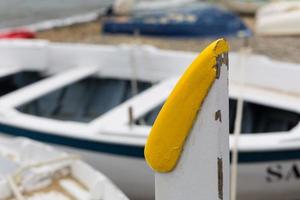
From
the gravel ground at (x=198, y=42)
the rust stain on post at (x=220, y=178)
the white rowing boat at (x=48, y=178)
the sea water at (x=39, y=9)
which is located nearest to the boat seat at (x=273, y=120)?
the white rowing boat at (x=48, y=178)

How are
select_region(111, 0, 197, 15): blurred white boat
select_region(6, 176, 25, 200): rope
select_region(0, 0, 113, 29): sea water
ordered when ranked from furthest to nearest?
select_region(0, 0, 113, 29): sea water
select_region(111, 0, 197, 15): blurred white boat
select_region(6, 176, 25, 200): rope

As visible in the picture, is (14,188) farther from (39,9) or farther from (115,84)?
(39,9)

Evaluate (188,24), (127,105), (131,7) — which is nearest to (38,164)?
(127,105)

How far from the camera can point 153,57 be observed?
5.51 m

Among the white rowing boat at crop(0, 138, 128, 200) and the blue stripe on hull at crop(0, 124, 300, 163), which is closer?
the white rowing boat at crop(0, 138, 128, 200)

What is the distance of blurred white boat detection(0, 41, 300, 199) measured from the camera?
3.96m

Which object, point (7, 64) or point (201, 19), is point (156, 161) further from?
point (201, 19)

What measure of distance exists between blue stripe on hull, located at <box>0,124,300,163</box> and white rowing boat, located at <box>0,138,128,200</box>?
0.51 meters

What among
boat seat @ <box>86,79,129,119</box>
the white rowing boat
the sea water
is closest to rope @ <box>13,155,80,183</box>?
the white rowing boat

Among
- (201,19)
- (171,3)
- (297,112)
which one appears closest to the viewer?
(297,112)

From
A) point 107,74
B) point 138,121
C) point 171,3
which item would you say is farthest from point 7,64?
point 171,3

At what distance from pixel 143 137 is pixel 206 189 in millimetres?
2284

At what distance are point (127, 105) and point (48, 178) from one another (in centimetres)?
123

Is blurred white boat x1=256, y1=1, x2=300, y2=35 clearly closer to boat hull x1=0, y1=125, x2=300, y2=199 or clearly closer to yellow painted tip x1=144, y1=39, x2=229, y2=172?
boat hull x1=0, y1=125, x2=300, y2=199
